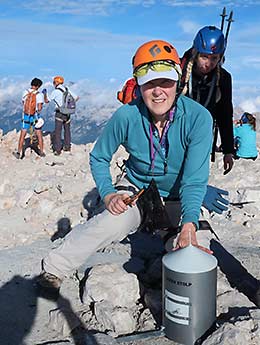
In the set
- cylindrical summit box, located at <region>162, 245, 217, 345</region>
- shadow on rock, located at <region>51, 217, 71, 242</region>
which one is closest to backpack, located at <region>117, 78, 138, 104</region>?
shadow on rock, located at <region>51, 217, 71, 242</region>

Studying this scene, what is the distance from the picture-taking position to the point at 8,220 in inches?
368

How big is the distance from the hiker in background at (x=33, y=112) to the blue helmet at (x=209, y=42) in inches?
328

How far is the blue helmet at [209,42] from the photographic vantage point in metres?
5.70

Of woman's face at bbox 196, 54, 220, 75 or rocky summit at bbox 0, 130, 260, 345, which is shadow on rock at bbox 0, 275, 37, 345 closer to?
rocky summit at bbox 0, 130, 260, 345

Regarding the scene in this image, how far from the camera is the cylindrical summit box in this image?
12.9 ft

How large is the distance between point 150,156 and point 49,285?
1570 millimetres

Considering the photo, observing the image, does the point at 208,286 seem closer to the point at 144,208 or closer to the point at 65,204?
the point at 144,208

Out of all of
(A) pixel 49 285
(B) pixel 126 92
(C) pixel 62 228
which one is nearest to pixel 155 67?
(A) pixel 49 285

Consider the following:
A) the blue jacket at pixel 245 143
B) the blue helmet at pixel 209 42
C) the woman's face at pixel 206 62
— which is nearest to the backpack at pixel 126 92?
the blue helmet at pixel 209 42

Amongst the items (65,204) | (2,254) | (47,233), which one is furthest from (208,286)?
(65,204)

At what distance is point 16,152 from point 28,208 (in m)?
5.66

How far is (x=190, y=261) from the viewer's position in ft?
13.0

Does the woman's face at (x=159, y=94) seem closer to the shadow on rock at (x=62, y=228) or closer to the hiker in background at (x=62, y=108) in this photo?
the shadow on rock at (x=62, y=228)

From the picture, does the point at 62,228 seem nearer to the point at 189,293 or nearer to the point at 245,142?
the point at 189,293
